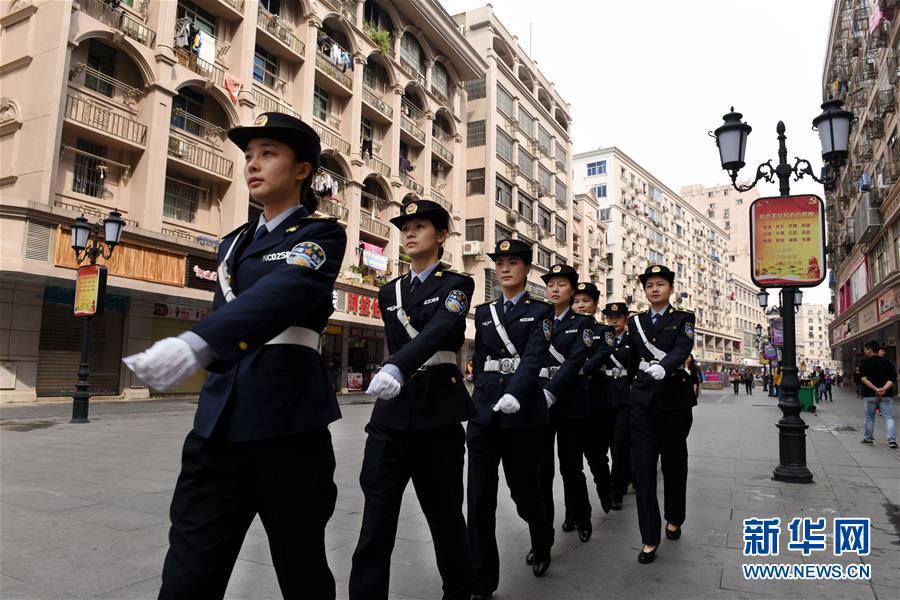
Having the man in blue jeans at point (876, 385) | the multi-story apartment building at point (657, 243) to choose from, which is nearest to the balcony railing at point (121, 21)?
the man in blue jeans at point (876, 385)

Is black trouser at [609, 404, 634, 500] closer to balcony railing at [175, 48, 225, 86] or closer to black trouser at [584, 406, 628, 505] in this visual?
black trouser at [584, 406, 628, 505]

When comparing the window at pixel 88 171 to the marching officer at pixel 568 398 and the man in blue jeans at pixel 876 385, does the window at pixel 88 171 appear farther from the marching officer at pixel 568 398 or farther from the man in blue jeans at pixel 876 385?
the man in blue jeans at pixel 876 385

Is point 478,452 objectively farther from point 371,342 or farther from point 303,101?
point 371,342

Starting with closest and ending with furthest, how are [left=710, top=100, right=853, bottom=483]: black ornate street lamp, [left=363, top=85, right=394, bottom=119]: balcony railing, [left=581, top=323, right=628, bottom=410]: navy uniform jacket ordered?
[left=581, top=323, right=628, bottom=410]: navy uniform jacket
[left=710, top=100, right=853, bottom=483]: black ornate street lamp
[left=363, top=85, right=394, bottom=119]: balcony railing

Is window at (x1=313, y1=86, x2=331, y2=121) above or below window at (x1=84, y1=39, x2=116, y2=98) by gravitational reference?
above

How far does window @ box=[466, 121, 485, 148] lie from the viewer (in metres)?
38.2

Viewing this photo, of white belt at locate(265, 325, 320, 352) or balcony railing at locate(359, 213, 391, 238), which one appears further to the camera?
balcony railing at locate(359, 213, 391, 238)

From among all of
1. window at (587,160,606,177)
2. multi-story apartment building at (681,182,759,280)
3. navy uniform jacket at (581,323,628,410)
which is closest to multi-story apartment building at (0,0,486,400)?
Answer: navy uniform jacket at (581,323,628,410)

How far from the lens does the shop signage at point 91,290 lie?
12984mm

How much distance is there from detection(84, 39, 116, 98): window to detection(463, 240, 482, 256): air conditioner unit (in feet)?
66.8

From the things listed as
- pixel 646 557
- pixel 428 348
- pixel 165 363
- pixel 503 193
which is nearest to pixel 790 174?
pixel 646 557

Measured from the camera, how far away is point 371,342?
31.2 meters

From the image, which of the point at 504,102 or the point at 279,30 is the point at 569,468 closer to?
the point at 279,30

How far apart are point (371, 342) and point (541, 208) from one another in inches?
765
